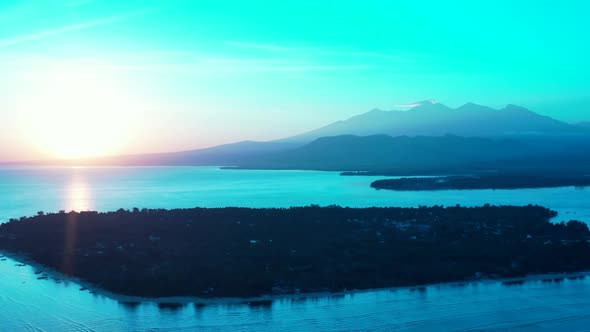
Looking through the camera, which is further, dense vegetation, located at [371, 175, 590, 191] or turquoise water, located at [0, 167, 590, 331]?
dense vegetation, located at [371, 175, 590, 191]

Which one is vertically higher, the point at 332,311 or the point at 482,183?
the point at 482,183

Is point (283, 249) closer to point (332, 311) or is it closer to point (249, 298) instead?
point (249, 298)

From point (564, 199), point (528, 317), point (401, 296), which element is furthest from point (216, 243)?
→ point (564, 199)

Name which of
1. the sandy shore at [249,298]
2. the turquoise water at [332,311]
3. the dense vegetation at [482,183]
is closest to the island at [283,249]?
the sandy shore at [249,298]

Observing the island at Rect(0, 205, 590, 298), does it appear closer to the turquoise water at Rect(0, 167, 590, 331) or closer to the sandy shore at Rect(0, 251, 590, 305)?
the sandy shore at Rect(0, 251, 590, 305)

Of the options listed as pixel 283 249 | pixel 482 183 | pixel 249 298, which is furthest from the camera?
pixel 482 183

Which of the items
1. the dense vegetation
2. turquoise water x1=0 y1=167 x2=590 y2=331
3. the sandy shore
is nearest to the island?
the sandy shore

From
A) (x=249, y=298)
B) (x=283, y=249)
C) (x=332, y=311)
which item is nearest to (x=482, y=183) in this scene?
(x=283, y=249)

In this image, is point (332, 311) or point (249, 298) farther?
point (249, 298)
